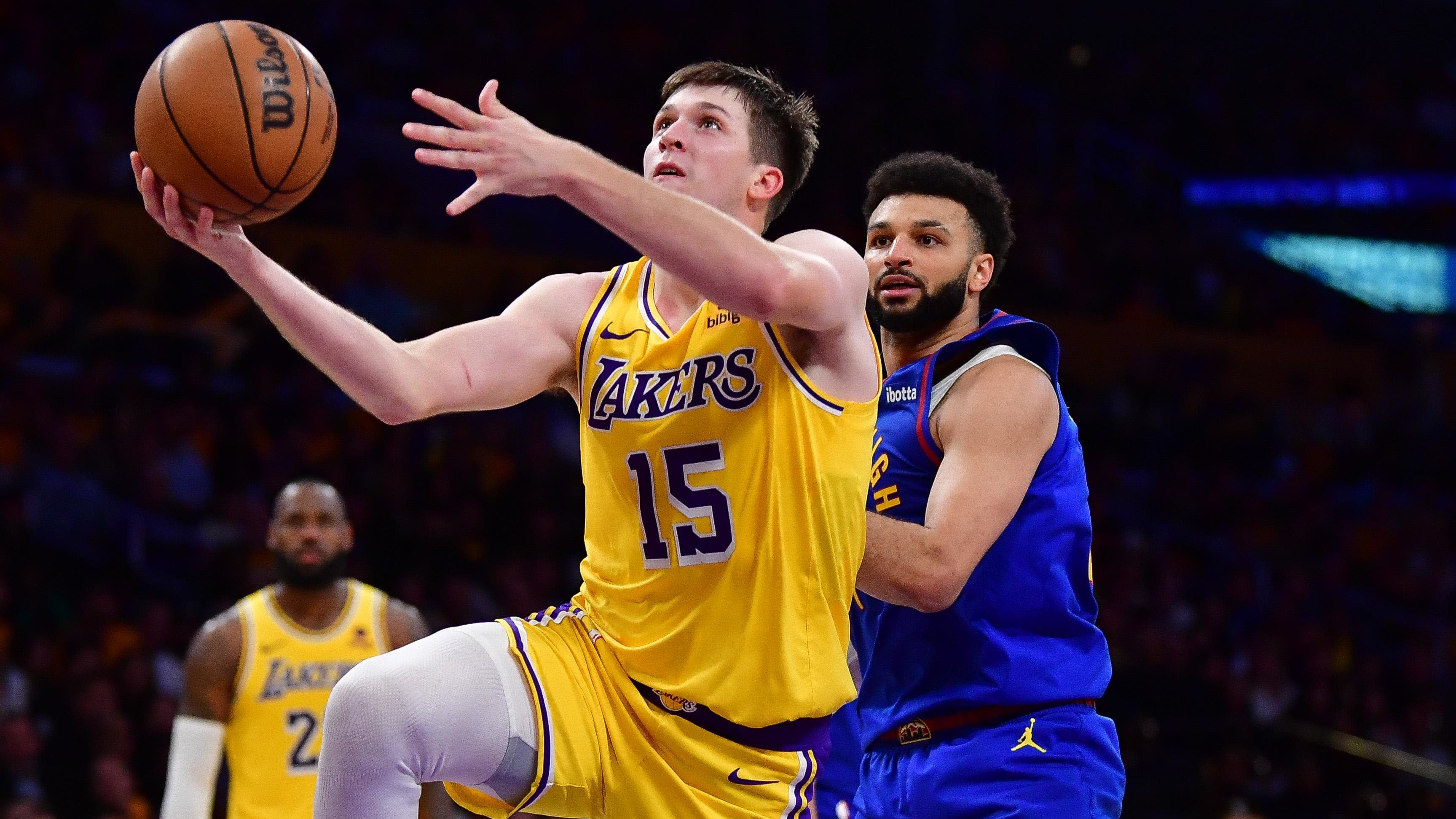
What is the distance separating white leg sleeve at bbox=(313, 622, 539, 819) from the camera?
9.41ft

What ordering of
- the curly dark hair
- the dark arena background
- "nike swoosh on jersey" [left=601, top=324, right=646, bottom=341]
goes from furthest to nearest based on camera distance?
the dark arena background < the curly dark hair < "nike swoosh on jersey" [left=601, top=324, right=646, bottom=341]

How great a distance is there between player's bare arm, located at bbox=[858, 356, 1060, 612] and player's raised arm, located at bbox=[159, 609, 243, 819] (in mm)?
3528

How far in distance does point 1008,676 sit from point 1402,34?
55.8ft

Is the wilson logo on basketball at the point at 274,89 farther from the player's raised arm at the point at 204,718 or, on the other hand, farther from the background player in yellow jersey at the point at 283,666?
the player's raised arm at the point at 204,718

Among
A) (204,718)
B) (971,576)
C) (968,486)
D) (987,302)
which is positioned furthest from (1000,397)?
(987,302)

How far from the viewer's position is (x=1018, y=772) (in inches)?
136

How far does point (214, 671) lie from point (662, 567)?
11.8 ft

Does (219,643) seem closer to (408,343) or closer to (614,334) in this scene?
(408,343)

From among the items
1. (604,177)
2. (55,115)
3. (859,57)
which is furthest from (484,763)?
(859,57)

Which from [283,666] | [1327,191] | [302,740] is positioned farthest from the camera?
[1327,191]

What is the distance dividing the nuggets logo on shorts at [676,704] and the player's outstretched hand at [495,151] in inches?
43.5

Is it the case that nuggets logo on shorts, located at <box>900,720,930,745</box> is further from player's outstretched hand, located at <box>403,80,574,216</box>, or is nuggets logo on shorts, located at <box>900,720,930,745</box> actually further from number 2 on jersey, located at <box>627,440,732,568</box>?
player's outstretched hand, located at <box>403,80,574,216</box>

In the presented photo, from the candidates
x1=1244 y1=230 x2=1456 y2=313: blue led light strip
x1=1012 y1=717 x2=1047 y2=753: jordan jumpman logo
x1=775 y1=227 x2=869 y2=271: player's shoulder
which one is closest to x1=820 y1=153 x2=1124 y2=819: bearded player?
x1=1012 y1=717 x2=1047 y2=753: jordan jumpman logo

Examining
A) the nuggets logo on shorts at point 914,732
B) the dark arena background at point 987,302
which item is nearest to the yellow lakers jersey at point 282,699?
the dark arena background at point 987,302
